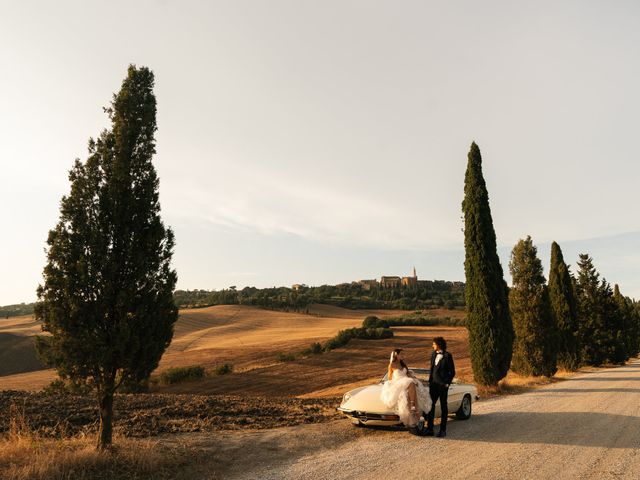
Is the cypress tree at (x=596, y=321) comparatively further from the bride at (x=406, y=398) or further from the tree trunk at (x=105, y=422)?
the tree trunk at (x=105, y=422)

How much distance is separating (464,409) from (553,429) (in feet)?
6.03

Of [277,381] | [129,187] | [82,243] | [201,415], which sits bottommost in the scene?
[277,381]

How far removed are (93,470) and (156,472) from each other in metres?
0.81

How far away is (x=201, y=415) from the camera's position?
993cm

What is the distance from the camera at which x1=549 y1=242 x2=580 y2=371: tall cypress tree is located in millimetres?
28134

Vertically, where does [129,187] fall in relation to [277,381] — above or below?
above

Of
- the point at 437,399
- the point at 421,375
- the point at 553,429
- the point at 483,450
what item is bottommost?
the point at 553,429

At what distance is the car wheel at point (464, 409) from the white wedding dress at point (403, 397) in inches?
70.4

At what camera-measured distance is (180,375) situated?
31844mm

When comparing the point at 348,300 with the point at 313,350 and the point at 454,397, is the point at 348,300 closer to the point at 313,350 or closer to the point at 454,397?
the point at 313,350

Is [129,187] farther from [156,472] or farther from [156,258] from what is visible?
[156,472]

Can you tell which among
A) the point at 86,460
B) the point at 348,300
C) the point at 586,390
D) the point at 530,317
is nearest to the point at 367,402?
the point at 86,460

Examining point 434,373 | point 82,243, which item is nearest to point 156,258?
point 82,243

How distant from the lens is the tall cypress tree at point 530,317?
22406 millimetres
